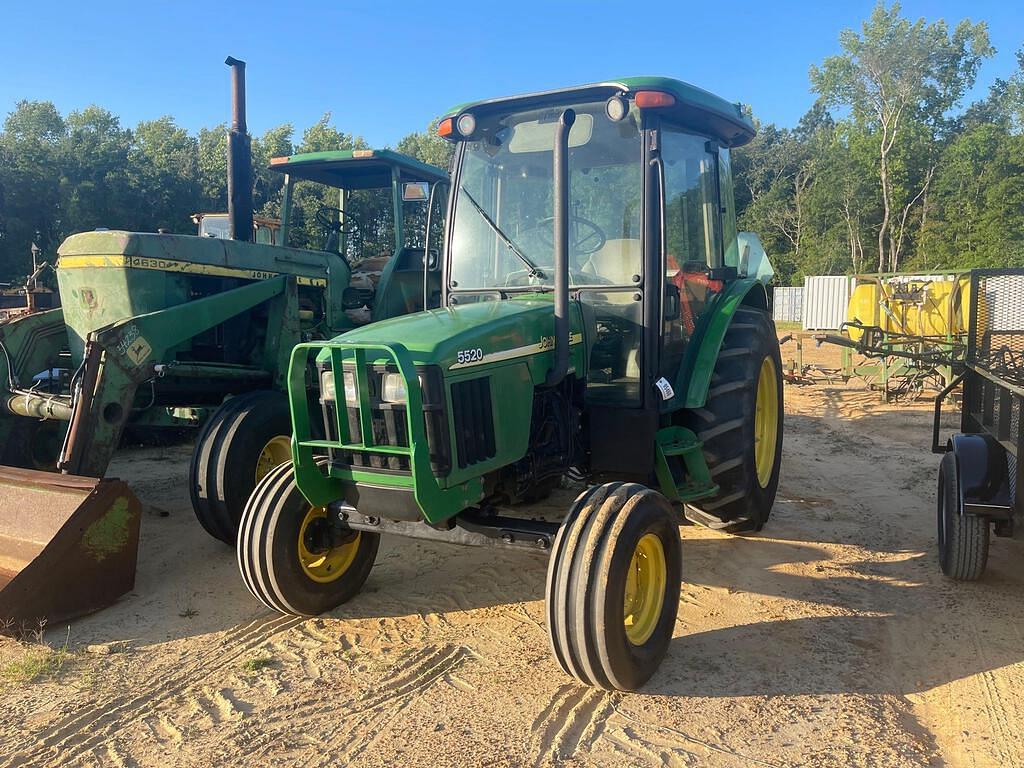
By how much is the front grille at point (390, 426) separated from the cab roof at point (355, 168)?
3829 millimetres

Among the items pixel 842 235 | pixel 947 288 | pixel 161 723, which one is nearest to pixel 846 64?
pixel 842 235

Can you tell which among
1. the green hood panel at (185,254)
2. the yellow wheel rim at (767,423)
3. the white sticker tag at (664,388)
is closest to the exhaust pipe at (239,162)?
the green hood panel at (185,254)

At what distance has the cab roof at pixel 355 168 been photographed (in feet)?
21.2

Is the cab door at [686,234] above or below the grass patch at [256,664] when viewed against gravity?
above

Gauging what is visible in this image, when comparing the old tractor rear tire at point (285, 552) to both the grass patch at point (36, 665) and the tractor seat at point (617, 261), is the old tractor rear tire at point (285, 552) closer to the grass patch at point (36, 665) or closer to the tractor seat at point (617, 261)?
the grass patch at point (36, 665)

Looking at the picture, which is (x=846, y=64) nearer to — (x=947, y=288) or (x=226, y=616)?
(x=947, y=288)

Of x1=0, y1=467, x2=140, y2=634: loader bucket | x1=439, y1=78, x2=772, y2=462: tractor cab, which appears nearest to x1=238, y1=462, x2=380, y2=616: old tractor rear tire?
x1=0, y1=467, x2=140, y2=634: loader bucket

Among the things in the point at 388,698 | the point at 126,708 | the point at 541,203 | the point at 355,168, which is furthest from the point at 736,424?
the point at 355,168

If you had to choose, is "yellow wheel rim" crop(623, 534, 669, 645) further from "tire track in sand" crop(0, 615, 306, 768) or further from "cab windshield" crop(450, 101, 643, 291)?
"tire track in sand" crop(0, 615, 306, 768)

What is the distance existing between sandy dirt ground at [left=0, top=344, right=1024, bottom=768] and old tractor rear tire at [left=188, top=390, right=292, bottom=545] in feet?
0.90

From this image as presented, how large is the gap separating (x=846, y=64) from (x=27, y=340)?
126ft

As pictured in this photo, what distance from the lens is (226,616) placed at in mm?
3848

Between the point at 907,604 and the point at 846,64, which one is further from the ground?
the point at 846,64

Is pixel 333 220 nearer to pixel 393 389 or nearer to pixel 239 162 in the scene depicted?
pixel 239 162
